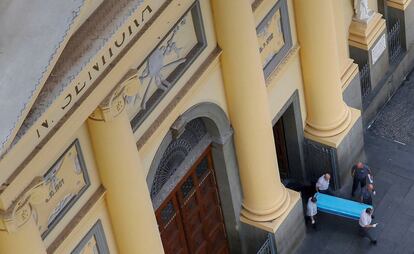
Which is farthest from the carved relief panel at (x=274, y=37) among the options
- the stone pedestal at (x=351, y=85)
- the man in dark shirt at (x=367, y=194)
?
the man in dark shirt at (x=367, y=194)

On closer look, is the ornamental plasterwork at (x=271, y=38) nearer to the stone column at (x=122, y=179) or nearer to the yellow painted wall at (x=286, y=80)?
the yellow painted wall at (x=286, y=80)

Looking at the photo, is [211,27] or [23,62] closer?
[23,62]

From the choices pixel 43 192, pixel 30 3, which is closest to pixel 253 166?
pixel 43 192

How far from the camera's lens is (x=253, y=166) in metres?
25.7

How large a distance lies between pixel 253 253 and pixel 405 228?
4.21m

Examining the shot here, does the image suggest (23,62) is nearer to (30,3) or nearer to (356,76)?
(30,3)

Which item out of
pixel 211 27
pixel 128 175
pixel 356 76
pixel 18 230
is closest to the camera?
pixel 18 230

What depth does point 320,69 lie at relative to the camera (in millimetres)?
27375

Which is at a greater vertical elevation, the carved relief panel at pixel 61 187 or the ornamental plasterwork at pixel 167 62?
the ornamental plasterwork at pixel 167 62

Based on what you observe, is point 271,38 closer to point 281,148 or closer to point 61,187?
point 281,148

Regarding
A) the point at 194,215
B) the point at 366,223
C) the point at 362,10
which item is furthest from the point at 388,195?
the point at 194,215

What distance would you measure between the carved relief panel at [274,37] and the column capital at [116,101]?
249 inches

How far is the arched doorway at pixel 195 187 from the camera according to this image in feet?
78.4

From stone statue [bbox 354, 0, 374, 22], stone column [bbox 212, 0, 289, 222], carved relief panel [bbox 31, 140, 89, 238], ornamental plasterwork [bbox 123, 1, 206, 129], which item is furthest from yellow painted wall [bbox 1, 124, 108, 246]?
stone statue [bbox 354, 0, 374, 22]
